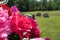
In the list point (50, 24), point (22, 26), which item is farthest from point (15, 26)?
point (50, 24)

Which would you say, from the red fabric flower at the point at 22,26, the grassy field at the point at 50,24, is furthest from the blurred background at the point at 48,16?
the red fabric flower at the point at 22,26

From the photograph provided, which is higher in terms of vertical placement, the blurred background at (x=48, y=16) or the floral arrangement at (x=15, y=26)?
the floral arrangement at (x=15, y=26)

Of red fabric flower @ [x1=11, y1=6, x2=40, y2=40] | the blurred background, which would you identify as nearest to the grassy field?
the blurred background

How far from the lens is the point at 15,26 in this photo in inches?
18.3

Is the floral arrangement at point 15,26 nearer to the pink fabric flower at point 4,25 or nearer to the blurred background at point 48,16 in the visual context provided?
the pink fabric flower at point 4,25

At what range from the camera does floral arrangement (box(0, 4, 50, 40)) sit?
45 cm

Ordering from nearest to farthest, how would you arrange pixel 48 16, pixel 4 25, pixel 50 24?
1. pixel 4 25
2. pixel 50 24
3. pixel 48 16

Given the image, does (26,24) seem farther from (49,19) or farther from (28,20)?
(49,19)

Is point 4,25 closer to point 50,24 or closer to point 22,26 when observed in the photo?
point 22,26

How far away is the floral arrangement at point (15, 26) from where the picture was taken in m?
0.45

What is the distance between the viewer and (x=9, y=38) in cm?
47

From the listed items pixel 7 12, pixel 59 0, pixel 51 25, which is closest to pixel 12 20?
pixel 7 12

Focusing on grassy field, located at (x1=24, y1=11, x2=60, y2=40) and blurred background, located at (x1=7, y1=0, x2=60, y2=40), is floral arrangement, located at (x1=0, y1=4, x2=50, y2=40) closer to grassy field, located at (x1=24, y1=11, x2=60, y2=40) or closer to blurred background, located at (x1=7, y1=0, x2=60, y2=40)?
blurred background, located at (x1=7, y1=0, x2=60, y2=40)

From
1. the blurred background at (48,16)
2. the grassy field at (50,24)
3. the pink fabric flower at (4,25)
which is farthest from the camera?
the grassy field at (50,24)
